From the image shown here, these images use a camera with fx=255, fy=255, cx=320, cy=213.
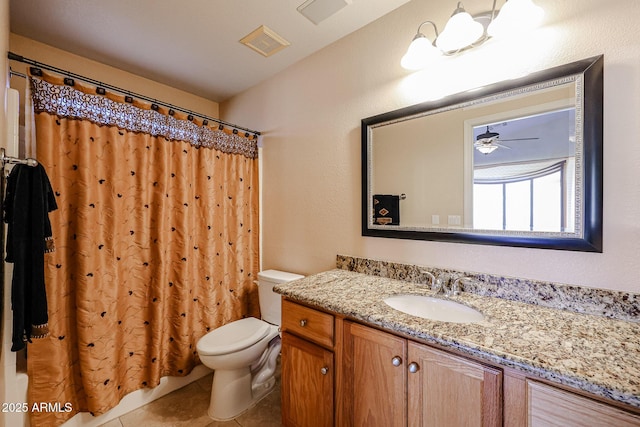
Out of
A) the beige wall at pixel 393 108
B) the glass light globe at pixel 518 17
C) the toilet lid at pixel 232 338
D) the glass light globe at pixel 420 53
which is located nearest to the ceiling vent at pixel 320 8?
the beige wall at pixel 393 108

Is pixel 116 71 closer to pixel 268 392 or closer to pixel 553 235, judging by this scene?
pixel 268 392

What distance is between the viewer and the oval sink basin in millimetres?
1124

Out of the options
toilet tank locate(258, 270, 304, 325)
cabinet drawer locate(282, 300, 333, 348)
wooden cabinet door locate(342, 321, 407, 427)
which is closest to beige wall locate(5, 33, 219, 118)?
toilet tank locate(258, 270, 304, 325)

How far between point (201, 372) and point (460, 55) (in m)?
2.65

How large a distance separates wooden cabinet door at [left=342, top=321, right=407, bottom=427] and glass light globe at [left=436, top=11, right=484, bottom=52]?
52.2 inches

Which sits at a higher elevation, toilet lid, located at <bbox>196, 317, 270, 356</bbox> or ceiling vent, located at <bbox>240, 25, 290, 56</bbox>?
ceiling vent, located at <bbox>240, 25, 290, 56</bbox>

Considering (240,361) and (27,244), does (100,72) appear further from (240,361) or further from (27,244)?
(240,361)

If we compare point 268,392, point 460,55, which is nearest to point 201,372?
point 268,392

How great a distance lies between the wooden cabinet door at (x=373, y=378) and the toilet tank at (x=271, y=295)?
0.87 meters

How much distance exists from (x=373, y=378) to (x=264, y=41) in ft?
6.78

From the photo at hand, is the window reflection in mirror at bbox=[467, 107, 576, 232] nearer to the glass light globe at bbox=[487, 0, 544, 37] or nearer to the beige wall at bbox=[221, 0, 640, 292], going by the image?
the beige wall at bbox=[221, 0, 640, 292]

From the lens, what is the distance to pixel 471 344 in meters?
0.77

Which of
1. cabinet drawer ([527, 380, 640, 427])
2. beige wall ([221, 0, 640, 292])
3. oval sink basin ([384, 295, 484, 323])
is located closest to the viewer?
cabinet drawer ([527, 380, 640, 427])

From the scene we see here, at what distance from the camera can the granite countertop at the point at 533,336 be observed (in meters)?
0.63
